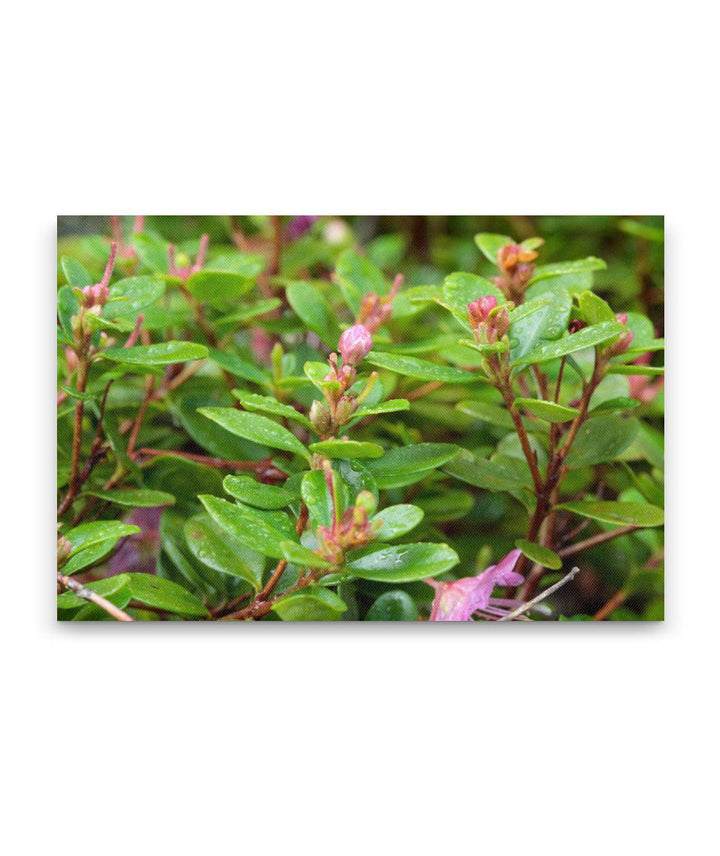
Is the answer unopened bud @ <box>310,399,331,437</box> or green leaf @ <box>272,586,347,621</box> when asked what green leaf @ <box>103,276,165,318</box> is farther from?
green leaf @ <box>272,586,347,621</box>

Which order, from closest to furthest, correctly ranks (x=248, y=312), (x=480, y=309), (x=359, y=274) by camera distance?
1. (x=480, y=309)
2. (x=248, y=312)
3. (x=359, y=274)

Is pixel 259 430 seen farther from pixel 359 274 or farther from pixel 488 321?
pixel 359 274

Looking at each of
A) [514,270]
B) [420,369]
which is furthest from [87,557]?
[514,270]

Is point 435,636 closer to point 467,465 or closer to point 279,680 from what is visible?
point 279,680

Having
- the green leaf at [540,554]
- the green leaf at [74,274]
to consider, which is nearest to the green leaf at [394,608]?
the green leaf at [540,554]

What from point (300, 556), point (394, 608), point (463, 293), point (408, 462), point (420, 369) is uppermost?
point (463, 293)

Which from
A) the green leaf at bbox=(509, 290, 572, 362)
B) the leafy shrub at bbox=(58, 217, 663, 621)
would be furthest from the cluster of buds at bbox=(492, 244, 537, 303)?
the green leaf at bbox=(509, 290, 572, 362)
